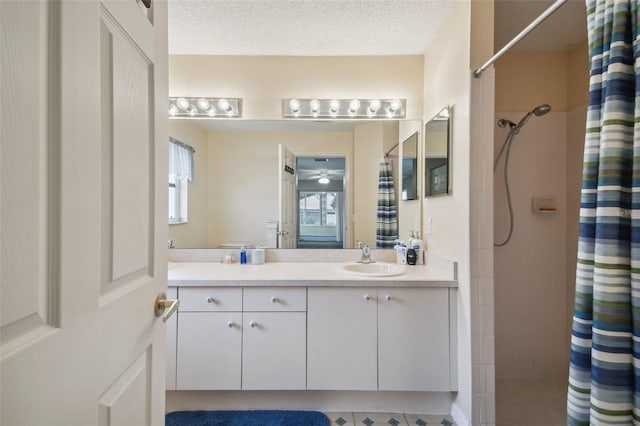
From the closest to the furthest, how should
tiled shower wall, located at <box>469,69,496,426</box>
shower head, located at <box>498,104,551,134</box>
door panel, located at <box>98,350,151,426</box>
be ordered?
door panel, located at <box>98,350,151,426</box>
tiled shower wall, located at <box>469,69,496,426</box>
shower head, located at <box>498,104,551,134</box>

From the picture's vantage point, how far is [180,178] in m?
2.30

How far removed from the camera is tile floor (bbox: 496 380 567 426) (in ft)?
5.80

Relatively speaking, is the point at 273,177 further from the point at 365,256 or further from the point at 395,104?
the point at 395,104

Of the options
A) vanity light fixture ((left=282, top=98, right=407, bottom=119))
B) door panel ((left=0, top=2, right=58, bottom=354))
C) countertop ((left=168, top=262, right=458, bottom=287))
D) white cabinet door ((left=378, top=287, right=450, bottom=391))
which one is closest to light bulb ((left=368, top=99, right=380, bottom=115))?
vanity light fixture ((left=282, top=98, right=407, bottom=119))

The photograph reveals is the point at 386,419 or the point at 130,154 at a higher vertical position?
the point at 130,154

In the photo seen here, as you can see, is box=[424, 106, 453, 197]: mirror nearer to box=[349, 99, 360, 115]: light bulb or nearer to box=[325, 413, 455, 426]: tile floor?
box=[349, 99, 360, 115]: light bulb

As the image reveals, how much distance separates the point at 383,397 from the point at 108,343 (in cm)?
175

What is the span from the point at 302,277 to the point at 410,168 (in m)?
1.22

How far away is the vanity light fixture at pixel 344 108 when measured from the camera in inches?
90.4

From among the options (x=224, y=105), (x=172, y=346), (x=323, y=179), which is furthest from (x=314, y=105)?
(x=172, y=346)

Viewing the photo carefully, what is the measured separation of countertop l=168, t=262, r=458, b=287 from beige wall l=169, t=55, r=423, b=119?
1192mm

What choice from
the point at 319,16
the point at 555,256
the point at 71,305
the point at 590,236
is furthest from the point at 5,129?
the point at 555,256

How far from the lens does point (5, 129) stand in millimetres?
398

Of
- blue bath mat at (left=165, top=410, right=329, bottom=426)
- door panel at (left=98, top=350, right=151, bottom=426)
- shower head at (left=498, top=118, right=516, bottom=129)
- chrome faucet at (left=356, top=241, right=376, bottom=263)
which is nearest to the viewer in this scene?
door panel at (left=98, top=350, right=151, bottom=426)
